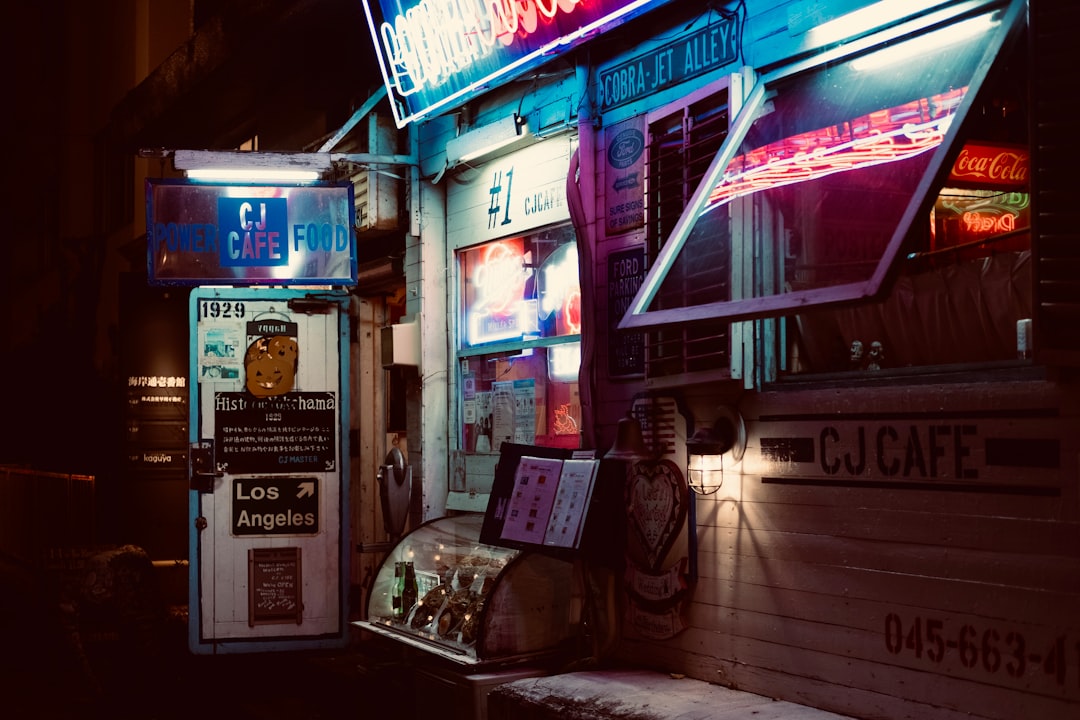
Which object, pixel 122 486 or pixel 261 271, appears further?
pixel 122 486

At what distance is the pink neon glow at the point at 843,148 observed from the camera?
16.5 ft

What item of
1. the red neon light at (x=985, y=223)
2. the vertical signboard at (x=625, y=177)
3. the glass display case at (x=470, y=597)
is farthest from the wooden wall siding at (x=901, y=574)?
the red neon light at (x=985, y=223)

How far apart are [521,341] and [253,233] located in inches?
104

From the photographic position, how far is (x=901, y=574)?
5078mm

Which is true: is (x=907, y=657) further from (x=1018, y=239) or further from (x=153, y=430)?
(x=153, y=430)

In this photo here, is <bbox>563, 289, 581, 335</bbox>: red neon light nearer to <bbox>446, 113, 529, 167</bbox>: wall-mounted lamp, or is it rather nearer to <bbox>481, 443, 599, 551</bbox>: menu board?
<bbox>481, 443, 599, 551</bbox>: menu board

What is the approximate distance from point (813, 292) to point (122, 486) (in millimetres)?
12429

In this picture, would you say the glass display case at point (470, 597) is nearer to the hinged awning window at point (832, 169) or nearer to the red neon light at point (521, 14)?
the hinged awning window at point (832, 169)

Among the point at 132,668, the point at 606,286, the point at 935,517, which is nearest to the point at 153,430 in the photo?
the point at 132,668

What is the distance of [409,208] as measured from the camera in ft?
31.7

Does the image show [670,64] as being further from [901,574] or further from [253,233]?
[253,233]

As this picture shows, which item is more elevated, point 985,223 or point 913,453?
point 985,223

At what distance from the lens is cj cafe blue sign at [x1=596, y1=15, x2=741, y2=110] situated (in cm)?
650

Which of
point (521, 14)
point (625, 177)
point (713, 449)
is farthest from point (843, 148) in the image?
point (521, 14)
